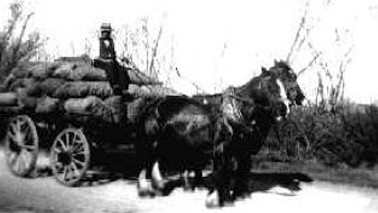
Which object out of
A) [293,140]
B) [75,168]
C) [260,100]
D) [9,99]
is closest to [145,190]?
[75,168]

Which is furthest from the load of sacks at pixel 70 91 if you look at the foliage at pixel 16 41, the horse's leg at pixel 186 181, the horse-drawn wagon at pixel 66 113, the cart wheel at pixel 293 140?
the foliage at pixel 16 41

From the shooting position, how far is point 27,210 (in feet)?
29.5

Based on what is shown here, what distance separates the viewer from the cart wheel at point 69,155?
10844mm

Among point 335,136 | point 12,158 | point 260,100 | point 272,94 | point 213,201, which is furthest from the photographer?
point 335,136

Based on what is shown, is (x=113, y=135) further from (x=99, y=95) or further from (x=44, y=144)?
(x=44, y=144)

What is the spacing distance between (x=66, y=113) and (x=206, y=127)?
291 cm

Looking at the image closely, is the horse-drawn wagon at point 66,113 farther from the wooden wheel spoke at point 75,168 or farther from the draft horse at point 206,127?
the draft horse at point 206,127

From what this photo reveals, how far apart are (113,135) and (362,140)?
6.73 metres

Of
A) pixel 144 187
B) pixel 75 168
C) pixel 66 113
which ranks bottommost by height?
pixel 144 187

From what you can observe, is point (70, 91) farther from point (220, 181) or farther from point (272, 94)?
point (272, 94)

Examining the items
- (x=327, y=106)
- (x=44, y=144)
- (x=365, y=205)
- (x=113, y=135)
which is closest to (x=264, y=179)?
(x=365, y=205)

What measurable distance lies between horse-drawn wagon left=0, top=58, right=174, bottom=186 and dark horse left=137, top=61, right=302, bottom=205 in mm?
520

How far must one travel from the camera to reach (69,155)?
11.1m

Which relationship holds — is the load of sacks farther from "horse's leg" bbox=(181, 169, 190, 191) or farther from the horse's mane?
the horse's mane
